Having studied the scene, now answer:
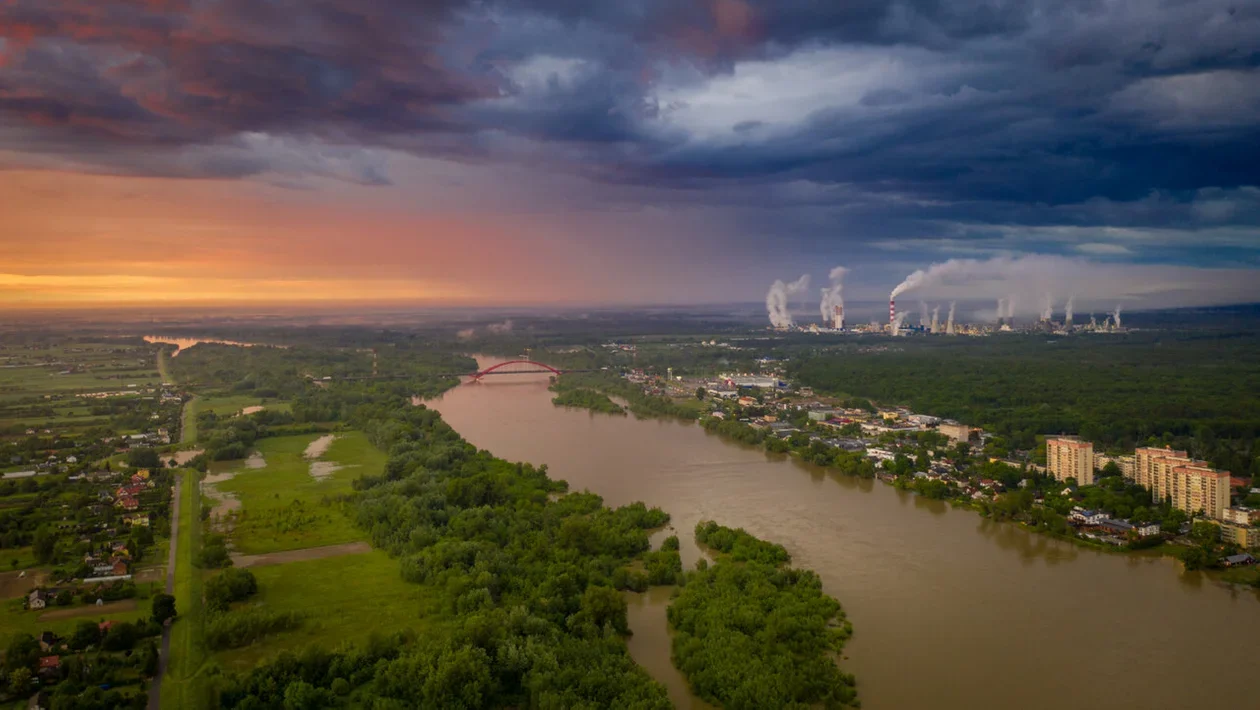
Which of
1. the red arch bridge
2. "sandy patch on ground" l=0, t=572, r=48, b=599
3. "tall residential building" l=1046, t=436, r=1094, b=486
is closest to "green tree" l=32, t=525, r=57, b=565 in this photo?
"sandy patch on ground" l=0, t=572, r=48, b=599

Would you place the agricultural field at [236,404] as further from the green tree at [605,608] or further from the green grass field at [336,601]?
the green tree at [605,608]

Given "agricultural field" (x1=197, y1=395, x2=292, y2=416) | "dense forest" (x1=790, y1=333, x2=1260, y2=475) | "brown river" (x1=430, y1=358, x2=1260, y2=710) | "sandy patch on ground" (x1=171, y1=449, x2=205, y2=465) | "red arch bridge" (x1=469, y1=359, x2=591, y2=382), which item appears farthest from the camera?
"red arch bridge" (x1=469, y1=359, x2=591, y2=382)

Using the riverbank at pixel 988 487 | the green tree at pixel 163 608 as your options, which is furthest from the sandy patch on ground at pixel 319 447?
the riverbank at pixel 988 487

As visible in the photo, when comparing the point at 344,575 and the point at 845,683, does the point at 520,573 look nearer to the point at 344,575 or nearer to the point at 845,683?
the point at 344,575

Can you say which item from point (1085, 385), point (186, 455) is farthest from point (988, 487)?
point (186, 455)

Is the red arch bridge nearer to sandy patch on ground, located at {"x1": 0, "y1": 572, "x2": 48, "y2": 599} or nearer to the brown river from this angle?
the brown river

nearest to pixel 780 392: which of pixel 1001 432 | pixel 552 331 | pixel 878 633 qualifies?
pixel 1001 432
